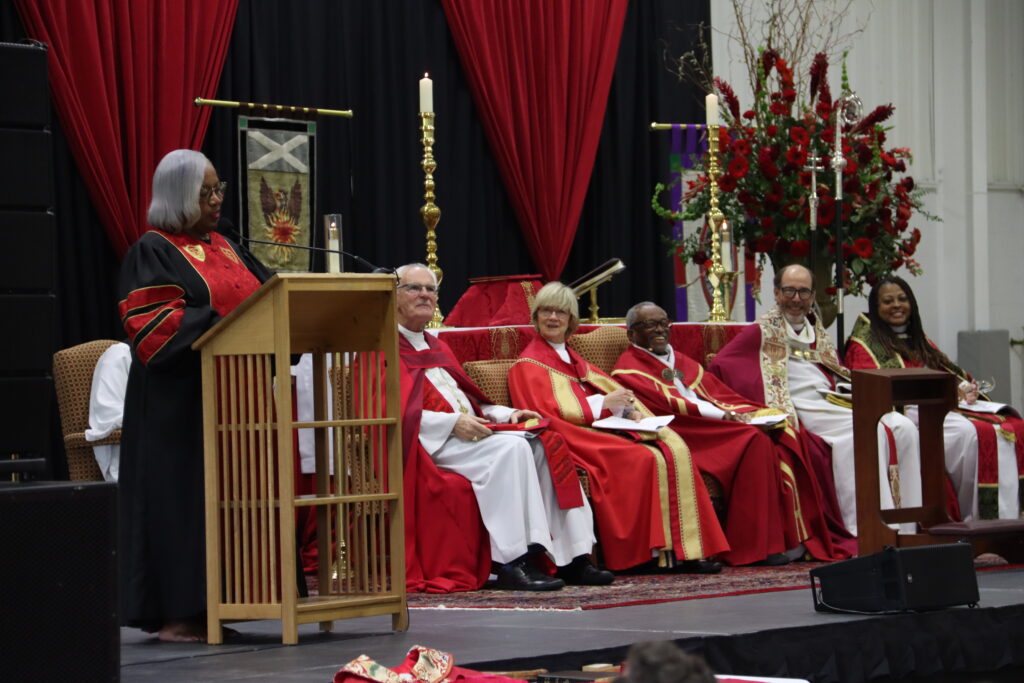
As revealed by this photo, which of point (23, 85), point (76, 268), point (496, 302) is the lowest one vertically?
point (496, 302)

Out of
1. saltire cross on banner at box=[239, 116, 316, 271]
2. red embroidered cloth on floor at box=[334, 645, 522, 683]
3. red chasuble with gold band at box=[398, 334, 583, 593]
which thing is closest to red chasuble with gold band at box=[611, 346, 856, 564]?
red chasuble with gold band at box=[398, 334, 583, 593]

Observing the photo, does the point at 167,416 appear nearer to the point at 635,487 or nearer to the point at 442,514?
the point at 442,514

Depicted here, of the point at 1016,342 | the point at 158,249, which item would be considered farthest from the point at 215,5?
the point at 1016,342

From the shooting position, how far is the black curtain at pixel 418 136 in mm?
8797

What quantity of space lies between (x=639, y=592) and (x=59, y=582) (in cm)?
299

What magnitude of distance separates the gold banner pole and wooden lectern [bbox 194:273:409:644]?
148 inches

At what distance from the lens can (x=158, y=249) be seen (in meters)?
4.50

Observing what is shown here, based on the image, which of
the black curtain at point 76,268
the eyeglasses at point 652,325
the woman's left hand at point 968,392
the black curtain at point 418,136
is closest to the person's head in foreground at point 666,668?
the eyeglasses at point 652,325

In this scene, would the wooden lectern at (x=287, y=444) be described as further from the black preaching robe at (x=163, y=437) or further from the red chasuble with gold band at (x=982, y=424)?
the red chasuble with gold band at (x=982, y=424)

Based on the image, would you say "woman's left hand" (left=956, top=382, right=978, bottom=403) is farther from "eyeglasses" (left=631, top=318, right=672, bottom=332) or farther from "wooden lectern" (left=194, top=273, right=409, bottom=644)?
"wooden lectern" (left=194, top=273, right=409, bottom=644)

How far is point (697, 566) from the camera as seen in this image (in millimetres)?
6578

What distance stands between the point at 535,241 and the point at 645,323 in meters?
2.47

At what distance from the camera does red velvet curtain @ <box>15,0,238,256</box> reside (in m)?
7.74

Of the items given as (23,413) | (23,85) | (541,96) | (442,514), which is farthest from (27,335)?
(541,96)
